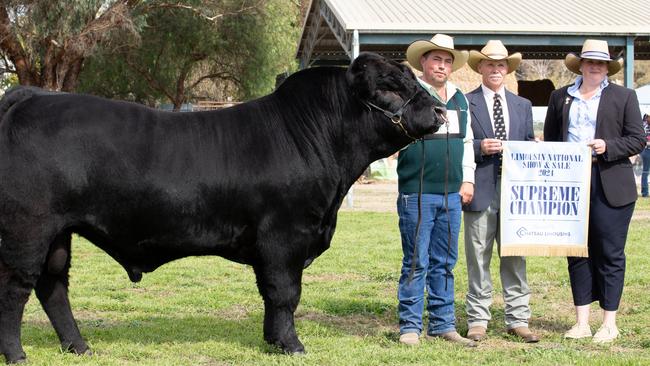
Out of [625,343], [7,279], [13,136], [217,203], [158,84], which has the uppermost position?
[158,84]

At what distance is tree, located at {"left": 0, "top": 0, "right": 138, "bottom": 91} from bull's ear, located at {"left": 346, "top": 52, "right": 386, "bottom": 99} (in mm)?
17367

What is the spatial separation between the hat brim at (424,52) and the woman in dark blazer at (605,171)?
899 mm

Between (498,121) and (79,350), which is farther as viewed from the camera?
(498,121)

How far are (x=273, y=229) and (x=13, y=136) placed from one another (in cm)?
173

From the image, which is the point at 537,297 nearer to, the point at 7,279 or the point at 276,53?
the point at 7,279

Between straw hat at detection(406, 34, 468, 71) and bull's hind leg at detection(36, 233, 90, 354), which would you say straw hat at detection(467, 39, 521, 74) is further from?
bull's hind leg at detection(36, 233, 90, 354)

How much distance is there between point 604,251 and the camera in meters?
6.55

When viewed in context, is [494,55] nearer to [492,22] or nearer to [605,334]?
[605,334]

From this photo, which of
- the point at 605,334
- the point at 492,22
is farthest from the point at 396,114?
the point at 492,22

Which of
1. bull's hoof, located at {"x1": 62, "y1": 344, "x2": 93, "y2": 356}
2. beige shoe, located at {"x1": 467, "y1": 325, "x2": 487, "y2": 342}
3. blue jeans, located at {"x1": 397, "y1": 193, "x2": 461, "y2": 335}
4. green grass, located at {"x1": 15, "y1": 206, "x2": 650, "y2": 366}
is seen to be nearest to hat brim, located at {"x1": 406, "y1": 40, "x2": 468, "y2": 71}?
blue jeans, located at {"x1": 397, "y1": 193, "x2": 461, "y2": 335}

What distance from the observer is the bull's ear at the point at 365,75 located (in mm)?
5780

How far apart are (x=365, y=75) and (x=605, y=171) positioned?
213 centimetres

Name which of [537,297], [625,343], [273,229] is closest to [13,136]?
[273,229]

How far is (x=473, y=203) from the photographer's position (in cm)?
663
